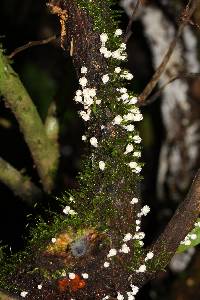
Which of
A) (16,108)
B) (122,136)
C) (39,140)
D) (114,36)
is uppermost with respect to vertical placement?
(114,36)

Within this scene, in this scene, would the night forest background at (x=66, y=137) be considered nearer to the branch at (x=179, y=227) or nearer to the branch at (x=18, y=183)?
the branch at (x=18, y=183)

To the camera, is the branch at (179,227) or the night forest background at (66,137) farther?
the night forest background at (66,137)

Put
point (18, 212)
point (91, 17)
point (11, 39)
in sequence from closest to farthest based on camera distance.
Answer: point (91, 17)
point (18, 212)
point (11, 39)

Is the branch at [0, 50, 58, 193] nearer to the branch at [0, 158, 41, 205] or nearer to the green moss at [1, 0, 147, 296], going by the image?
the branch at [0, 158, 41, 205]

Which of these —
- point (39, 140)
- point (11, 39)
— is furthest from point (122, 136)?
point (11, 39)

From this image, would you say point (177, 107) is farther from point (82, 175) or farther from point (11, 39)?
point (11, 39)

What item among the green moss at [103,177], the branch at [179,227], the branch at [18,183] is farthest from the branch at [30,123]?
the branch at [179,227]

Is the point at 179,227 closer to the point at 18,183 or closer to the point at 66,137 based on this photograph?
the point at 18,183
